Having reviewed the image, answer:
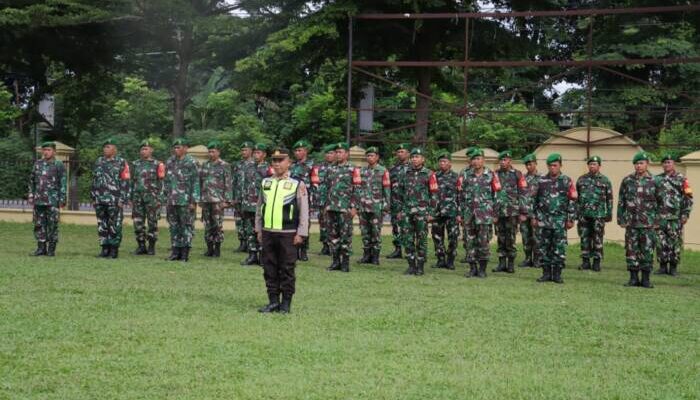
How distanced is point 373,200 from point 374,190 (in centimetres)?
16

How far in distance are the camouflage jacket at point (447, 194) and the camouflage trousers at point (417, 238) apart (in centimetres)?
136

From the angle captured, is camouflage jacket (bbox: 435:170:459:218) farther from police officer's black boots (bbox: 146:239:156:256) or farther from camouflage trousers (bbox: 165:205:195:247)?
police officer's black boots (bbox: 146:239:156:256)

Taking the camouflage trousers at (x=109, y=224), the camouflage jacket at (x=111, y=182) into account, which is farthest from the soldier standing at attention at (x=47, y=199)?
the camouflage trousers at (x=109, y=224)

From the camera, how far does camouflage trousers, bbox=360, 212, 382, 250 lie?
16.1 meters

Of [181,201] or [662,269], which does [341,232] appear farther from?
[662,269]

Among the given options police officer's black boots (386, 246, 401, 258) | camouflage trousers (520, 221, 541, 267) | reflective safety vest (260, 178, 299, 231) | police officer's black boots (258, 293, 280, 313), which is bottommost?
police officer's black boots (258, 293, 280, 313)

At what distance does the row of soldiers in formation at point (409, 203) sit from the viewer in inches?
563

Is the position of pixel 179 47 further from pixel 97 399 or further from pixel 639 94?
pixel 97 399

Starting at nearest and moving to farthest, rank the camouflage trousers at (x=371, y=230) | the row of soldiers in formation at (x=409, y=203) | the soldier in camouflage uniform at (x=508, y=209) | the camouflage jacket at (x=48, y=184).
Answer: the row of soldiers in formation at (x=409, y=203), the camouflage jacket at (x=48, y=184), the soldier in camouflage uniform at (x=508, y=209), the camouflage trousers at (x=371, y=230)

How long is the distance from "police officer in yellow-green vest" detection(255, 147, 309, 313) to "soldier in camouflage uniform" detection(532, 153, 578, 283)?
4790mm

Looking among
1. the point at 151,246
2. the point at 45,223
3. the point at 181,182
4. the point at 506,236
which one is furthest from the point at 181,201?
the point at 506,236

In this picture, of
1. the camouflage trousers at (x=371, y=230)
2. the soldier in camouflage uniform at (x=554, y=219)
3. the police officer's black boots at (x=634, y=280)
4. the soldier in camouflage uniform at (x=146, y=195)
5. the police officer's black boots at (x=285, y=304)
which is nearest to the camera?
the police officer's black boots at (x=285, y=304)

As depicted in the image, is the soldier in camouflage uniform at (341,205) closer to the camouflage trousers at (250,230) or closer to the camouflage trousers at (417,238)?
the camouflage trousers at (417,238)

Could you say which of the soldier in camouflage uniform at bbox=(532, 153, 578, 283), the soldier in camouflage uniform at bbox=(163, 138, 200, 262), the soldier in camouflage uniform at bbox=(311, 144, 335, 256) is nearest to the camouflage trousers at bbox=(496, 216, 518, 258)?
the soldier in camouflage uniform at bbox=(532, 153, 578, 283)
